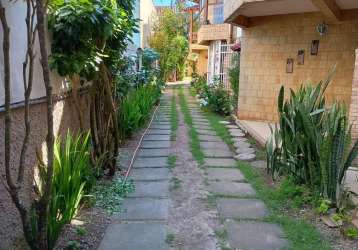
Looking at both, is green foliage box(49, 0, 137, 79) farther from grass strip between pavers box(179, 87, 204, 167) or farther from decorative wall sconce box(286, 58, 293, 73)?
decorative wall sconce box(286, 58, 293, 73)

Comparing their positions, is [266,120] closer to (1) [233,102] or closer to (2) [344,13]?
(1) [233,102]

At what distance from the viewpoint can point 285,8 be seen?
26.3ft

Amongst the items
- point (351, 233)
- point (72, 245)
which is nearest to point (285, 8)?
point (351, 233)

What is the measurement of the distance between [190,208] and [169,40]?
19.1 metres

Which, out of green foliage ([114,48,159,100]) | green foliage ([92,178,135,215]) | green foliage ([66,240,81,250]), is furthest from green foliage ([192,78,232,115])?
Answer: green foliage ([66,240,81,250])

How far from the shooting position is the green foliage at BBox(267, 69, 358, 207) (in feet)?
12.0

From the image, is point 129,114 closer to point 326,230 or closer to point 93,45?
point 93,45

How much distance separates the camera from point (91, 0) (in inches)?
143

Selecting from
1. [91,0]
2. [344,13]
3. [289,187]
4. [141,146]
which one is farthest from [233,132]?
[91,0]

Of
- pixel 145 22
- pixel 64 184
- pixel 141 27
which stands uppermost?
pixel 145 22

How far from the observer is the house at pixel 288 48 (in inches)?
311

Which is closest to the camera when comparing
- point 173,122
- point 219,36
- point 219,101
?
point 173,122

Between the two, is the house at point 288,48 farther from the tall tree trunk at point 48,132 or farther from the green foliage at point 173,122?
the tall tree trunk at point 48,132

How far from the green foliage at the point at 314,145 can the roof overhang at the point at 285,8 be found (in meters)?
3.05
